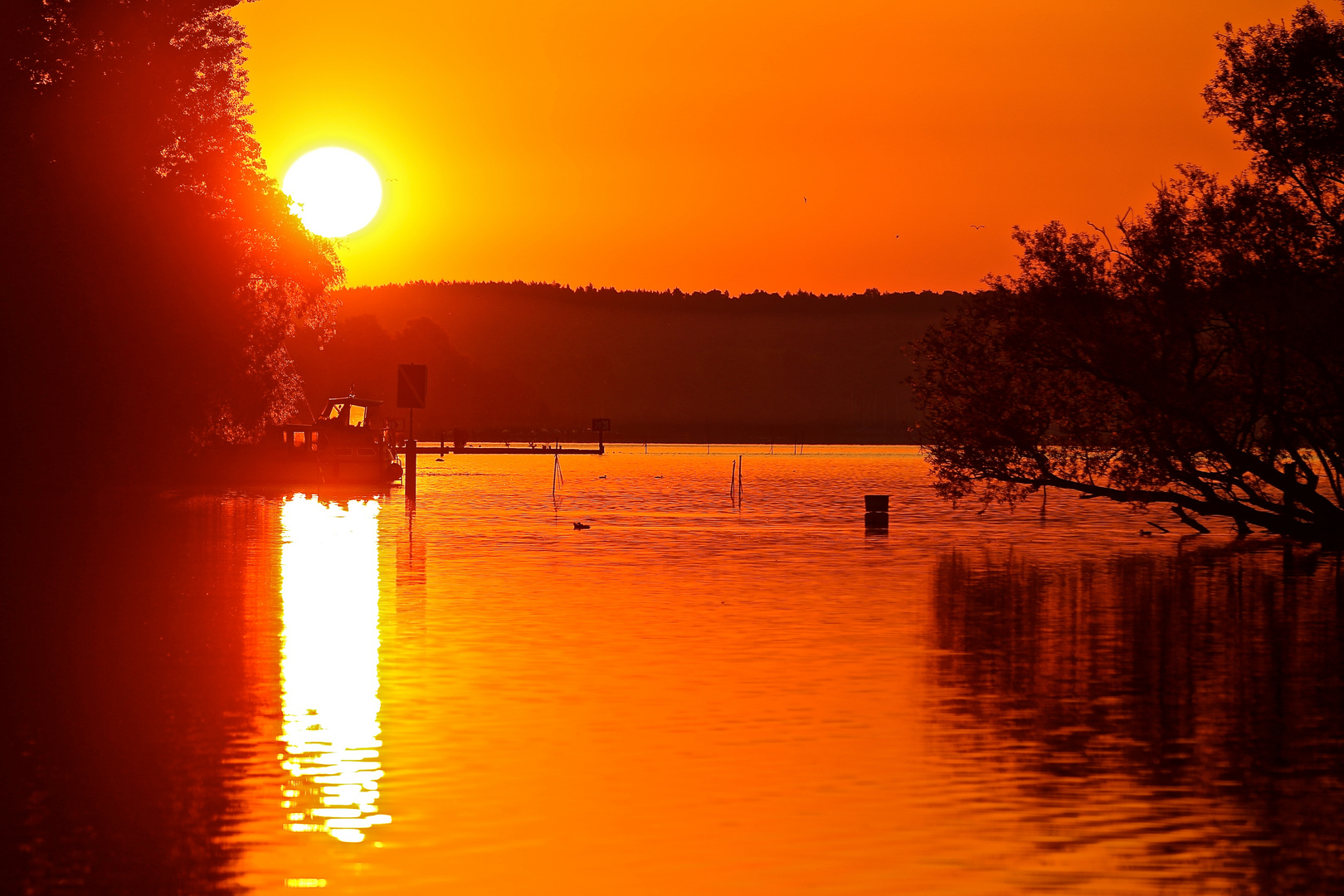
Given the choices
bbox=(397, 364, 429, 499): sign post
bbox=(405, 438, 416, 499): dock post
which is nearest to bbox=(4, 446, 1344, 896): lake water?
bbox=(405, 438, 416, 499): dock post

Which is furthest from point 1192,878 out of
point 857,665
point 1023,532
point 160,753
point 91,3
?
point 91,3

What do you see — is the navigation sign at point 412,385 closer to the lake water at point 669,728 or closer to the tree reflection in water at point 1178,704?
the lake water at point 669,728

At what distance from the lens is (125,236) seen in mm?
44156

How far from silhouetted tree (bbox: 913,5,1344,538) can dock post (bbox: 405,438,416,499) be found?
28.2 meters

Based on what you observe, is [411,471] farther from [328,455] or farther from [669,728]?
[669,728]

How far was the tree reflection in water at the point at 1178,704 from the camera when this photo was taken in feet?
34.9

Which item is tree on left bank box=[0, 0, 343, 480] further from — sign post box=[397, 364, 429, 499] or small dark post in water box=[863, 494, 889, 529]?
small dark post in water box=[863, 494, 889, 529]

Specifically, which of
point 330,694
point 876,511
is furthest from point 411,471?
point 330,694

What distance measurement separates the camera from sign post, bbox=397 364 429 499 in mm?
67750

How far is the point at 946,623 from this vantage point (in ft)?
75.8

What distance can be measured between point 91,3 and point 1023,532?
28.3 metres

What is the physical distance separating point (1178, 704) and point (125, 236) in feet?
113

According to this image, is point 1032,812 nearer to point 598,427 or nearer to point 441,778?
point 441,778

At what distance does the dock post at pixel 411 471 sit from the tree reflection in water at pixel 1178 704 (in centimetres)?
3901
